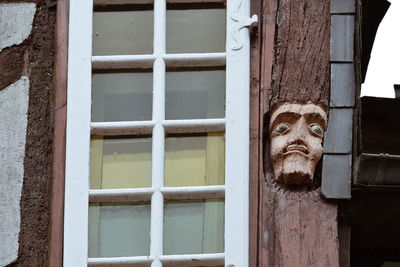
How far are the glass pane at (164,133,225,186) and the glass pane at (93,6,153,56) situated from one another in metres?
0.37

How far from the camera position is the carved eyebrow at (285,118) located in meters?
5.71

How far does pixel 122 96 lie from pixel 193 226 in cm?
55

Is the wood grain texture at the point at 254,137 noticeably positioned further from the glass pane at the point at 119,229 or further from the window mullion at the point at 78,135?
the window mullion at the point at 78,135

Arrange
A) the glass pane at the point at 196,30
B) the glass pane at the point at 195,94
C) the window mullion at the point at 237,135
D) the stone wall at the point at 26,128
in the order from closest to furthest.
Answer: the window mullion at the point at 237,135, the stone wall at the point at 26,128, the glass pane at the point at 195,94, the glass pane at the point at 196,30

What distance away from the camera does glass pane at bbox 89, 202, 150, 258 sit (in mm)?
5602

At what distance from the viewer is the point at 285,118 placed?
225 inches

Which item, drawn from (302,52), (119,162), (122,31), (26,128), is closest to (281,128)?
(302,52)

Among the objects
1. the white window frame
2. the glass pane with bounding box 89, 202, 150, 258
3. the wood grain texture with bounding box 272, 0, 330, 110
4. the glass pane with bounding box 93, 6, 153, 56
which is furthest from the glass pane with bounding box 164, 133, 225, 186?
the glass pane with bounding box 93, 6, 153, 56

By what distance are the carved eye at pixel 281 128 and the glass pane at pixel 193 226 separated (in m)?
0.31

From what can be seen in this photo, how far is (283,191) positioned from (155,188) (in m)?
0.43

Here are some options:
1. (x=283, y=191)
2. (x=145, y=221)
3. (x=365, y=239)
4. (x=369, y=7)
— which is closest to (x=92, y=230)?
(x=145, y=221)

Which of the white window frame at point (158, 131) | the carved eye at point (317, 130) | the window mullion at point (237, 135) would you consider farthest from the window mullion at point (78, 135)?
the carved eye at point (317, 130)

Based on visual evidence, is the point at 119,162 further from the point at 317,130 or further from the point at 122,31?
the point at 317,130

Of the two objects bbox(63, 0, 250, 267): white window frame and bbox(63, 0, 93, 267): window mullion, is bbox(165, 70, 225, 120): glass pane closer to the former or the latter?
bbox(63, 0, 250, 267): white window frame
